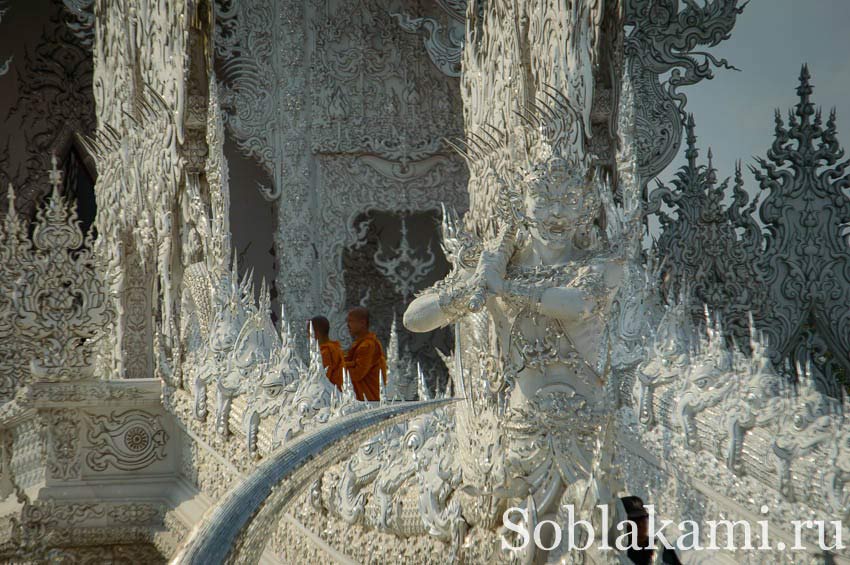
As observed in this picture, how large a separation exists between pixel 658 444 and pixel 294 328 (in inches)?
170

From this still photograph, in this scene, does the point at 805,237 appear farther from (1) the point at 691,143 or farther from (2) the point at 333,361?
(2) the point at 333,361

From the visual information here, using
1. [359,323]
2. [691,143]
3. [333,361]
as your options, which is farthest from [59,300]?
[691,143]

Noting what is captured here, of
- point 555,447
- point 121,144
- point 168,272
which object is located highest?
point 121,144

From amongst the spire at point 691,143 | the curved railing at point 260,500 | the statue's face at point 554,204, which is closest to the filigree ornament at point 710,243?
the spire at point 691,143

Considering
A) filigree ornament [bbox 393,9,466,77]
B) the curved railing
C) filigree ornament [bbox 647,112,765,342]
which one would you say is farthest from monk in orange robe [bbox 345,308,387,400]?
the curved railing

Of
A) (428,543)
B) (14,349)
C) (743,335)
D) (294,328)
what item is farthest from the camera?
(294,328)

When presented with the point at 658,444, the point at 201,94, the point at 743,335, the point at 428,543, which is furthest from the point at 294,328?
the point at 428,543

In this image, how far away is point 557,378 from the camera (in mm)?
2758

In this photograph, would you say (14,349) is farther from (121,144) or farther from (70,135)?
(70,135)
